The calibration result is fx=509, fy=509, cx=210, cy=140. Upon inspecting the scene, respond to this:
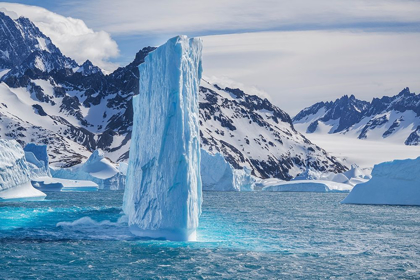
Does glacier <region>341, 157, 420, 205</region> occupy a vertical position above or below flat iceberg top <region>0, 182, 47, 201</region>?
above

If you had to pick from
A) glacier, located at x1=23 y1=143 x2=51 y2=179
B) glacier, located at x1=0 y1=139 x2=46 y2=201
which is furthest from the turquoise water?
glacier, located at x1=23 y1=143 x2=51 y2=179

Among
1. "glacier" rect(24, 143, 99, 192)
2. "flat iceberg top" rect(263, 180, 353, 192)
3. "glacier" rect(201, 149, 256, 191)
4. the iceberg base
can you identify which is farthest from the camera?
"flat iceberg top" rect(263, 180, 353, 192)

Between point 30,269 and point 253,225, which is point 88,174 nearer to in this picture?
point 253,225

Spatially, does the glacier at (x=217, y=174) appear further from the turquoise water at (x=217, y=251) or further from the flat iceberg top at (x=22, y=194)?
the turquoise water at (x=217, y=251)

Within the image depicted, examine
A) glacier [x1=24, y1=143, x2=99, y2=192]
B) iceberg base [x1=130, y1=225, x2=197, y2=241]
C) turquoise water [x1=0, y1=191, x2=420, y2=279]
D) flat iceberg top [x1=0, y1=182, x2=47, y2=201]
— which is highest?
glacier [x1=24, y1=143, x2=99, y2=192]

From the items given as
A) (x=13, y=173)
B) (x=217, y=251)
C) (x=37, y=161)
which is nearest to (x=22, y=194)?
(x=13, y=173)

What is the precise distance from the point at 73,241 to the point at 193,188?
6366 mm

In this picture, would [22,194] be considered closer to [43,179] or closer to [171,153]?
[43,179]

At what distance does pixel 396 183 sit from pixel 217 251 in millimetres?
31168

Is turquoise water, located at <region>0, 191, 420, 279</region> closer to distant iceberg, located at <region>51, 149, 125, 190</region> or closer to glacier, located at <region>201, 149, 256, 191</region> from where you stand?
glacier, located at <region>201, 149, 256, 191</region>

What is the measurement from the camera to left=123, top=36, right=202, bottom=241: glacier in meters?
23.8

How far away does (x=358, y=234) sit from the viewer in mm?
29750

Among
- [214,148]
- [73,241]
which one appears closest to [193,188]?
[73,241]

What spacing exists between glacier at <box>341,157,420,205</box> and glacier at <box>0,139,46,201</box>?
1347 inches
